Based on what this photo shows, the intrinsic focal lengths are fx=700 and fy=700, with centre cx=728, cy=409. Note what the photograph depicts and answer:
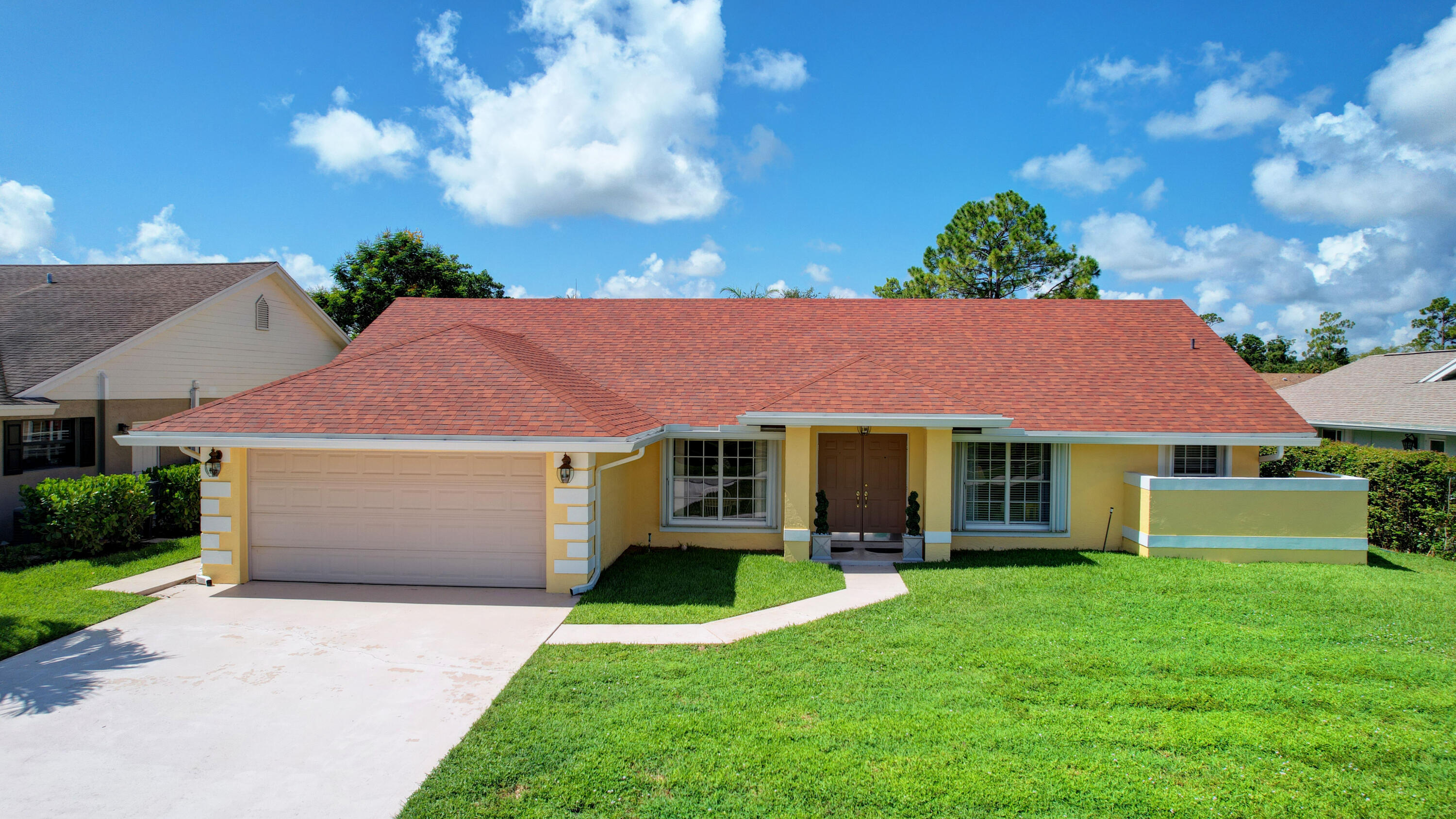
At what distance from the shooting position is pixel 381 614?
9.15m

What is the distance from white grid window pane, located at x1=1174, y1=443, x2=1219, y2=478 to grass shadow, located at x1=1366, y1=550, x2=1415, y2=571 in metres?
2.86

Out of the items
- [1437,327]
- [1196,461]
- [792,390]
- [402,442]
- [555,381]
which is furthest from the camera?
[1437,327]

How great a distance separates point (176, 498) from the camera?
554 inches

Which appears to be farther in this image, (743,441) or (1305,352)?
(1305,352)

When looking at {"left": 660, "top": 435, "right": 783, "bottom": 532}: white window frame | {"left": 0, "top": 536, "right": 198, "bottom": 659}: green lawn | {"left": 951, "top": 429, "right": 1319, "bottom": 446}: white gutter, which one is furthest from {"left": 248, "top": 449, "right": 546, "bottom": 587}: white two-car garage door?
{"left": 951, "top": 429, "right": 1319, "bottom": 446}: white gutter

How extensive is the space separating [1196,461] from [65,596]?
61.9ft

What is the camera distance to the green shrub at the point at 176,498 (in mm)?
14031

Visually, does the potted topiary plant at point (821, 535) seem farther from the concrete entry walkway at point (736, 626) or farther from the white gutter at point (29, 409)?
the white gutter at point (29, 409)

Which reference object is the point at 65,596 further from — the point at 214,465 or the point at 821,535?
the point at 821,535

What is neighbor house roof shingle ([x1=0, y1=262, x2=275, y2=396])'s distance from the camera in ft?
45.6

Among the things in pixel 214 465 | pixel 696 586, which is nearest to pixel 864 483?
pixel 696 586

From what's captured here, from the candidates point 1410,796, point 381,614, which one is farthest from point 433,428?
point 1410,796

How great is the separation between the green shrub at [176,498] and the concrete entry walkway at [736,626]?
412 inches

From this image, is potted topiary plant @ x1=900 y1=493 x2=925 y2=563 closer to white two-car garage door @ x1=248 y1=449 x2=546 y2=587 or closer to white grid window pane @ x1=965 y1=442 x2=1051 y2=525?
white grid window pane @ x1=965 y1=442 x2=1051 y2=525
